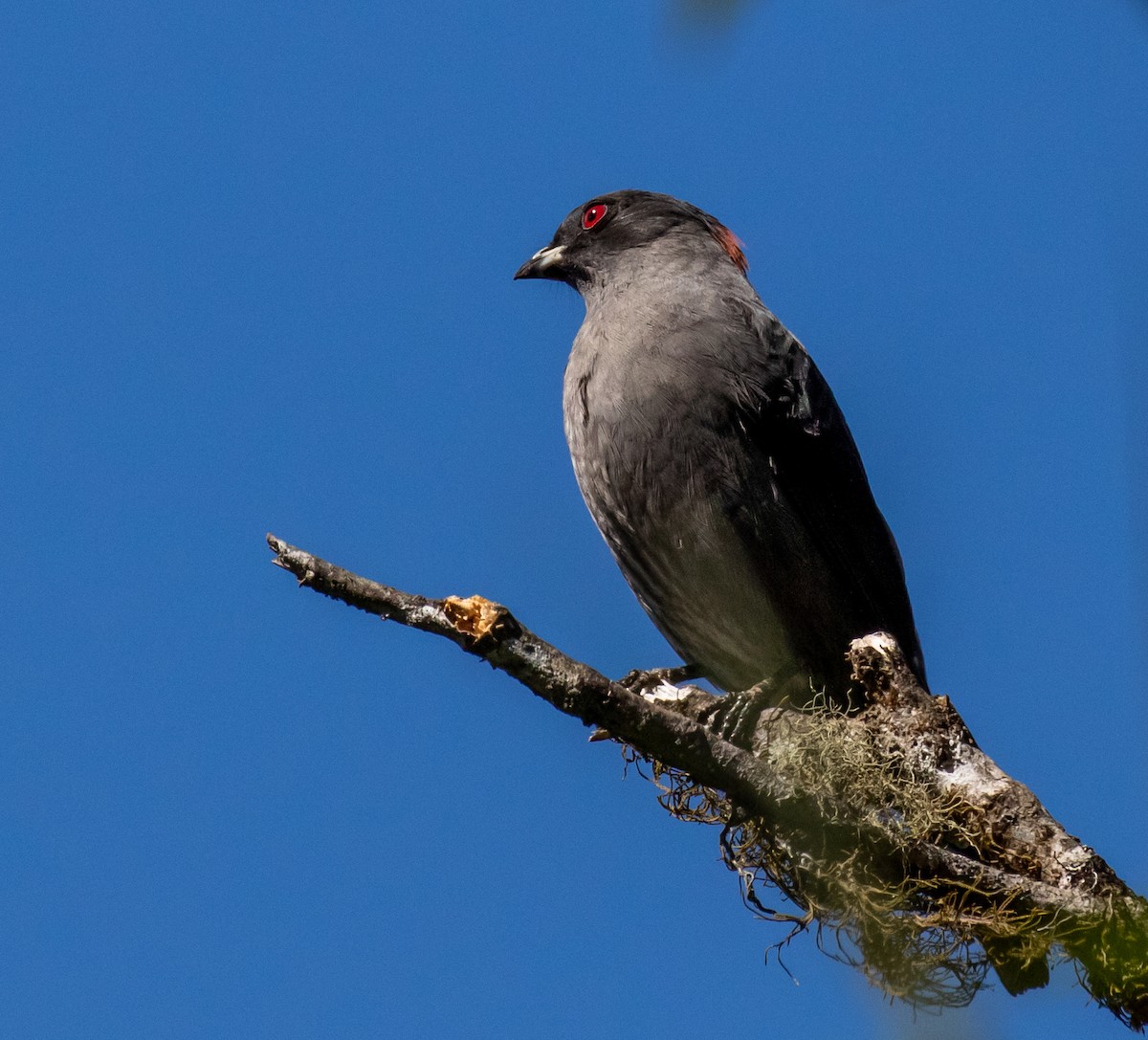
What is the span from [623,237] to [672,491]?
2.01 m

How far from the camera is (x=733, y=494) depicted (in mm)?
5531

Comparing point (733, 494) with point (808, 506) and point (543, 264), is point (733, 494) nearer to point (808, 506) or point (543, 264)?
point (808, 506)

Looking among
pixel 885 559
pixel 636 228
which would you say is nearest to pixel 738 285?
pixel 636 228

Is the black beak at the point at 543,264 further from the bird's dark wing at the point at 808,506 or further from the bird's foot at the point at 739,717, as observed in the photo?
the bird's foot at the point at 739,717

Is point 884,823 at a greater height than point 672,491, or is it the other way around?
point 672,491

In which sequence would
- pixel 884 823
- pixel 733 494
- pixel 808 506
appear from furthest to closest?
pixel 808 506
pixel 733 494
pixel 884 823

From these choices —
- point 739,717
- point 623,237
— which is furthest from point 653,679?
point 623,237

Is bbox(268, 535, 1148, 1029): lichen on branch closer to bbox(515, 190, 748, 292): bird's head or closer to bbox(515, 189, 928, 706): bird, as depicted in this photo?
bbox(515, 189, 928, 706): bird

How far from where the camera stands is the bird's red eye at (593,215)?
7270mm

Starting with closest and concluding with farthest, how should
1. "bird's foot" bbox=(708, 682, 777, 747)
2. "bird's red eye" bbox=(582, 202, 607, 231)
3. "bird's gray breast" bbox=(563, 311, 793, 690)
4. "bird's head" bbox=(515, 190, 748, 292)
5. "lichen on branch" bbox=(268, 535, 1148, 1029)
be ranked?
1. "lichen on branch" bbox=(268, 535, 1148, 1029)
2. "bird's foot" bbox=(708, 682, 777, 747)
3. "bird's gray breast" bbox=(563, 311, 793, 690)
4. "bird's head" bbox=(515, 190, 748, 292)
5. "bird's red eye" bbox=(582, 202, 607, 231)

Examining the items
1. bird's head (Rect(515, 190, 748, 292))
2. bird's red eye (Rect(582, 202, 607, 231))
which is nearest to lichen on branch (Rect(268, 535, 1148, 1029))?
bird's head (Rect(515, 190, 748, 292))

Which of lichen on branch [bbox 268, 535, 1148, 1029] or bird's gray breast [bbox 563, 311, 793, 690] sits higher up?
bird's gray breast [bbox 563, 311, 793, 690]

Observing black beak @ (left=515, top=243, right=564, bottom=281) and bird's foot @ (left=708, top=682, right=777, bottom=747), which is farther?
black beak @ (left=515, top=243, right=564, bottom=281)

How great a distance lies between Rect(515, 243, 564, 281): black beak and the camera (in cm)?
729
